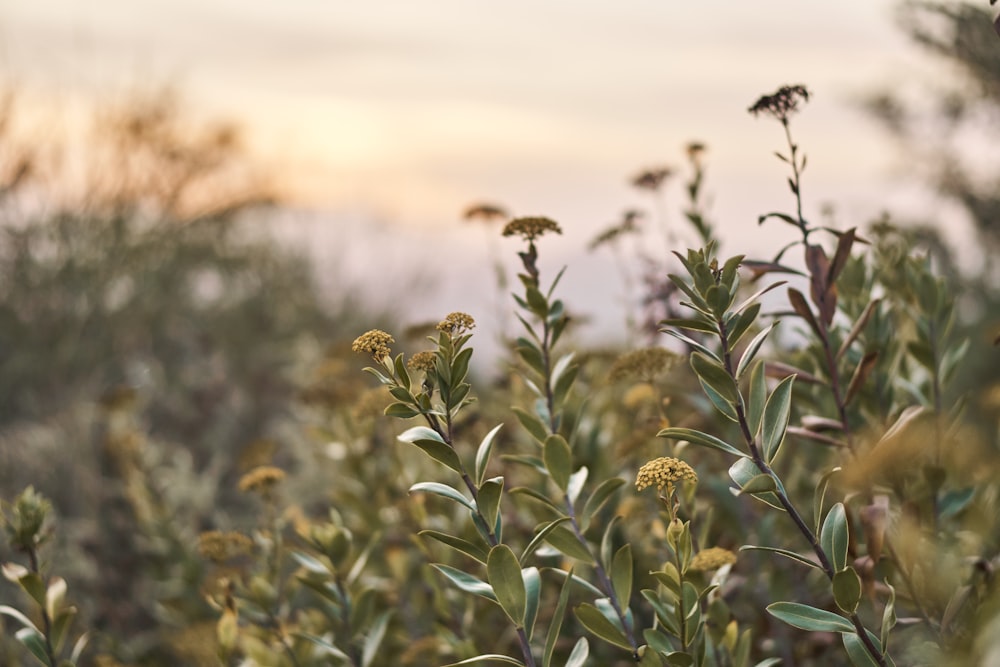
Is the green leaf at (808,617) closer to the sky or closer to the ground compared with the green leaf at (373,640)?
closer to the sky

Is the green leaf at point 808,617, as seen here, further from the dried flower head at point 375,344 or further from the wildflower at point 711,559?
the dried flower head at point 375,344

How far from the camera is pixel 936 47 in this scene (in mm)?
4215

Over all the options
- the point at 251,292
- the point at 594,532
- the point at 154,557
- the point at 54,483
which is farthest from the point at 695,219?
the point at 251,292

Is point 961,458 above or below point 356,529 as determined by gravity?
above

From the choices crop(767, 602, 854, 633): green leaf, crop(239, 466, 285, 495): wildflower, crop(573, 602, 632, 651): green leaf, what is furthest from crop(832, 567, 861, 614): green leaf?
crop(239, 466, 285, 495): wildflower

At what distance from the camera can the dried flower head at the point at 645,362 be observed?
1.95 m

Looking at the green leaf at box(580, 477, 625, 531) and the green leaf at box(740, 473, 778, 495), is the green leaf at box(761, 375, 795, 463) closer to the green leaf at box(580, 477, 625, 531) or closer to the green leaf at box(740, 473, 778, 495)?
the green leaf at box(740, 473, 778, 495)

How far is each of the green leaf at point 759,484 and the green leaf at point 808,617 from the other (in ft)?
0.56

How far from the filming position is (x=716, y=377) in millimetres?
1407

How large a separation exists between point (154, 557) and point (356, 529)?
1294 millimetres

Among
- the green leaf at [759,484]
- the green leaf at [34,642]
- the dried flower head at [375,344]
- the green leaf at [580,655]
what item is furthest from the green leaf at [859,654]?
the green leaf at [34,642]

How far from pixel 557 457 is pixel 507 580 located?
303mm

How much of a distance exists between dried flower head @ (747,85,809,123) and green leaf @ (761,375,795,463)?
542 millimetres

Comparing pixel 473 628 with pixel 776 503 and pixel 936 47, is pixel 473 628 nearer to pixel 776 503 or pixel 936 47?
pixel 776 503
